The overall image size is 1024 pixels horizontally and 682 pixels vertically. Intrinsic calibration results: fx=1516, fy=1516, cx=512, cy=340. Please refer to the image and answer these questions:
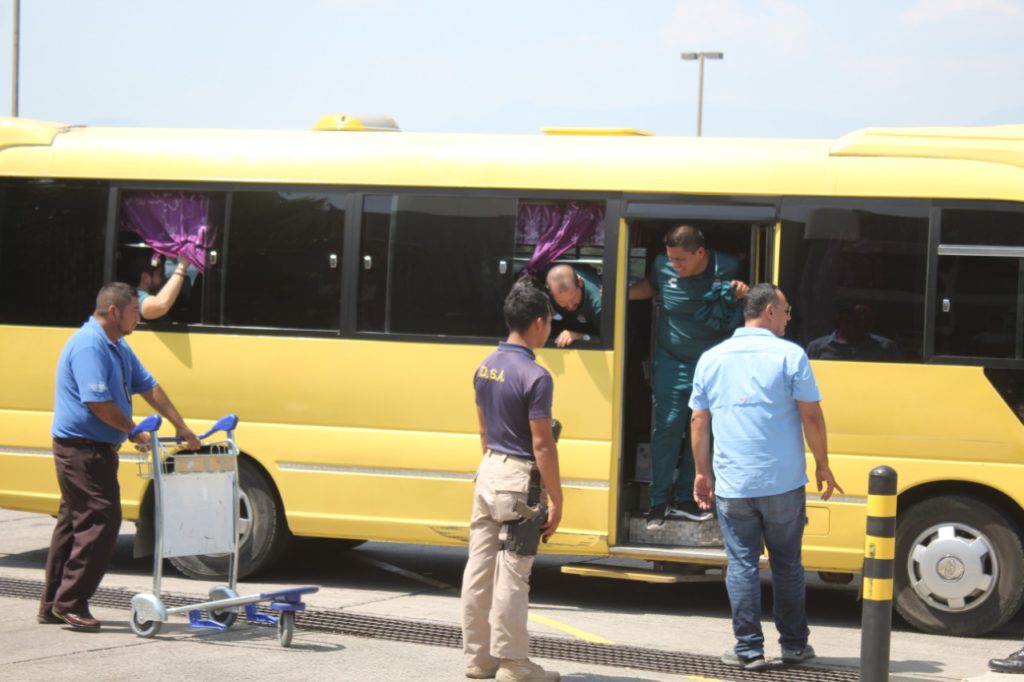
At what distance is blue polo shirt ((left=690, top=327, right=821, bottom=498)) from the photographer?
7.77 m

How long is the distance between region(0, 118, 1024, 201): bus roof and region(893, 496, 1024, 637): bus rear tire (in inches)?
76.2

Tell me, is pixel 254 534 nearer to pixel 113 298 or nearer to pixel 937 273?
pixel 113 298

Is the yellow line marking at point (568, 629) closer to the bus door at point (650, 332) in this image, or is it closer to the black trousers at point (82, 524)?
the bus door at point (650, 332)

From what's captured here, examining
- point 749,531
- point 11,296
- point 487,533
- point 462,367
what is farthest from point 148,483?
point 749,531

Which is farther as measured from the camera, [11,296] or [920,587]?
[11,296]

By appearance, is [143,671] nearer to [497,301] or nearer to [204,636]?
[204,636]

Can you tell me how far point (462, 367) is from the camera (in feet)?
32.5

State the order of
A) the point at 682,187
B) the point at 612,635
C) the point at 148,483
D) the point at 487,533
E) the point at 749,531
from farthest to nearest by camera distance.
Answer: the point at 148,483 → the point at 682,187 → the point at 612,635 → the point at 749,531 → the point at 487,533

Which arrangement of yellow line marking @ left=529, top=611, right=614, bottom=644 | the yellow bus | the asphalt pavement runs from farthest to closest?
1. the yellow bus
2. yellow line marking @ left=529, top=611, right=614, bottom=644
3. the asphalt pavement

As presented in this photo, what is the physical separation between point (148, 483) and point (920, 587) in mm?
5210

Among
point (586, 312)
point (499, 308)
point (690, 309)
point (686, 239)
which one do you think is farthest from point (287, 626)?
point (686, 239)

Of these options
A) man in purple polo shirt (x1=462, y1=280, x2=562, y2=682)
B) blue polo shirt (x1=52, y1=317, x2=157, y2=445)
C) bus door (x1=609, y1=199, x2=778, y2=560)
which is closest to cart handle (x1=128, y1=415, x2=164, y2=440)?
blue polo shirt (x1=52, y1=317, x2=157, y2=445)

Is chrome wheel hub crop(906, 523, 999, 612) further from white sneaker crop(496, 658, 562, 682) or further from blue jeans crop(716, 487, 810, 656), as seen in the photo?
white sneaker crop(496, 658, 562, 682)

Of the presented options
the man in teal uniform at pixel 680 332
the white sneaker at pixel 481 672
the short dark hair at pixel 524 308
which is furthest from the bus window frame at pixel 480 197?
the white sneaker at pixel 481 672
